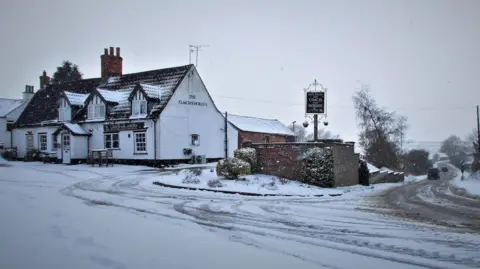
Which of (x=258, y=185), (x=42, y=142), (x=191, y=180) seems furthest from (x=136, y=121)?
(x=258, y=185)

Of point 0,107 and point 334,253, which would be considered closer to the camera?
point 334,253

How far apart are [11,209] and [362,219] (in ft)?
31.8

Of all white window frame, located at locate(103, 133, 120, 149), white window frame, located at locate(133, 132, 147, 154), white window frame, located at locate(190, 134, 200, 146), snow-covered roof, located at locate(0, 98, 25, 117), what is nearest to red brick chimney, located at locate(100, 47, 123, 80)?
white window frame, located at locate(103, 133, 120, 149)

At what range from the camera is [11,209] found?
10.2 metres

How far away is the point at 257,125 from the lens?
168 feet

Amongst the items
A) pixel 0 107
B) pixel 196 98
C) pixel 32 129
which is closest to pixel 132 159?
pixel 196 98

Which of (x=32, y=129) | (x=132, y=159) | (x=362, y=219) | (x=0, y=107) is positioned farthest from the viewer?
(x=0, y=107)

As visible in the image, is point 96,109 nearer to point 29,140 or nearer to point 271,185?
point 29,140

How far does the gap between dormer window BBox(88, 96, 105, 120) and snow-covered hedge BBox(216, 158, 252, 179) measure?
18.2 metres

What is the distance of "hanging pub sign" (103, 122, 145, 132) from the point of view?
3069cm

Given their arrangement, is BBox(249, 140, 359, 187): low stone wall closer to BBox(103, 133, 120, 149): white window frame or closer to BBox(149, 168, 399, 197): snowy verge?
BBox(149, 168, 399, 197): snowy verge

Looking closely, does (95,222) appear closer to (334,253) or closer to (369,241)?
(334,253)

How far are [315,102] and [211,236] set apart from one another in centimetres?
1817

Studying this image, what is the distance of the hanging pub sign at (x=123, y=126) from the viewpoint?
101ft
